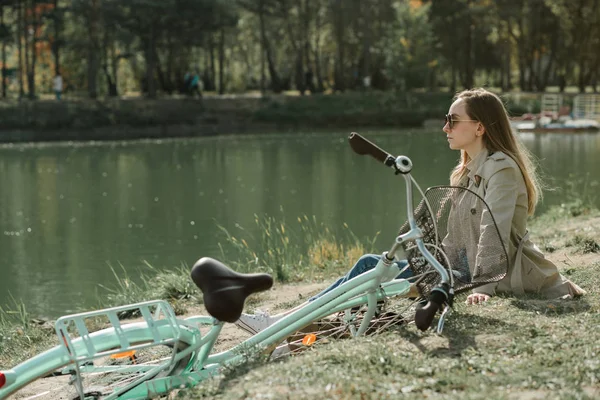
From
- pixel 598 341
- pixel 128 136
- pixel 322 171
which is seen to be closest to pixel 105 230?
pixel 322 171

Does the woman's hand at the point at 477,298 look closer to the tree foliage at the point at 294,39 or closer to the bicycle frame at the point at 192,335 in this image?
the bicycle frame at the point at 192,335

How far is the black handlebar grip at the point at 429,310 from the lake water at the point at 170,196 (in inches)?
165

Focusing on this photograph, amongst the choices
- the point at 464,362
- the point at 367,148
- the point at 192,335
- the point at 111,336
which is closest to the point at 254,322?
the point at 192,335

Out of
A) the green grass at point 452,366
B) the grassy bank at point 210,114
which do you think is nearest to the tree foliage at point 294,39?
the grassy bank at point 210,114

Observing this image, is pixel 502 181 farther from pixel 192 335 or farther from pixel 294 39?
pixel 294 39

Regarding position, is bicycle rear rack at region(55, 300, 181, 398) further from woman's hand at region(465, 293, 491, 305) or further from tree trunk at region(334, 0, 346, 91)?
tree trunk at region(334, 0, 346, 91)

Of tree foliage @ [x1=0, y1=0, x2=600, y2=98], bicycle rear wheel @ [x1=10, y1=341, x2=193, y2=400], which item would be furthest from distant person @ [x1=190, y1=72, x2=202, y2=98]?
bicycle rear wheel @ [x1=10, y1=341, x2=193, y2=400]

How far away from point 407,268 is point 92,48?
1636 inches

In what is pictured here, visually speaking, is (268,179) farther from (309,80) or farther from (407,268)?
(309,80)

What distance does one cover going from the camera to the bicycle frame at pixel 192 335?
404 centimetres

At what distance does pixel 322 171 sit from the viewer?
80.9 ft

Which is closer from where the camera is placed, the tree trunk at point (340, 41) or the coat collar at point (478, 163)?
the coat collar at point (478, 163)

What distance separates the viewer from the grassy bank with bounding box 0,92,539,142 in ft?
136

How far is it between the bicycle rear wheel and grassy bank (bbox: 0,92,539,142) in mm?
35665
